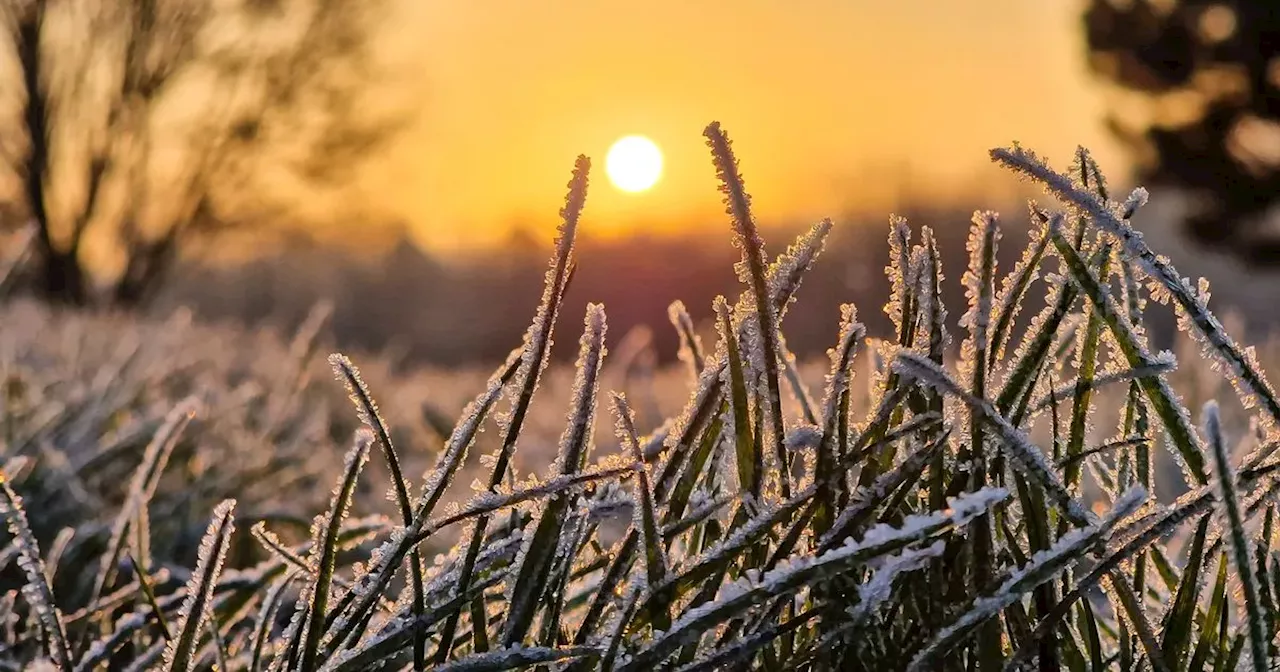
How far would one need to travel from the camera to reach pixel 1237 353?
2.52 ft

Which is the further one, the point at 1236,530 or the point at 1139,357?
the point at 1139,357

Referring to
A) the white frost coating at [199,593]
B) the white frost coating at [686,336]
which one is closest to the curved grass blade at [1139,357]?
the white frost coating at [686,336]

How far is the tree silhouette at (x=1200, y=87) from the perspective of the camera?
21.6 m

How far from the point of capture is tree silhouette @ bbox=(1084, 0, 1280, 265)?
21641 millimetres

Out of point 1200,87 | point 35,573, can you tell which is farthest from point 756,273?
point 1200,87

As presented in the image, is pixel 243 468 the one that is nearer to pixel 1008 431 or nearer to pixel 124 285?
pixel 1008 431

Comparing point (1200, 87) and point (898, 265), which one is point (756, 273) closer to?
point (898, 265)

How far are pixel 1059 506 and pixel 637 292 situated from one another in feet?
56.3

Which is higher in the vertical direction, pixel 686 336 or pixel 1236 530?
pixel 686 336

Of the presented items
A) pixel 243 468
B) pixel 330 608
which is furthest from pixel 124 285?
pixel 330 608

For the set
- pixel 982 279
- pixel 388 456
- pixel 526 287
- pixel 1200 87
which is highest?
pixel 1200 87

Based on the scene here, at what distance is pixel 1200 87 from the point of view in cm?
2191

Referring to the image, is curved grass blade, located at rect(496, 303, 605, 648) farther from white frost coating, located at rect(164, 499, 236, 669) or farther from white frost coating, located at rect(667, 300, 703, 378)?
white frost coating, located at rect(667, 300, 703, 378)

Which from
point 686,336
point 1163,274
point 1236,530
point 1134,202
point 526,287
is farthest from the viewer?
point 526,287
